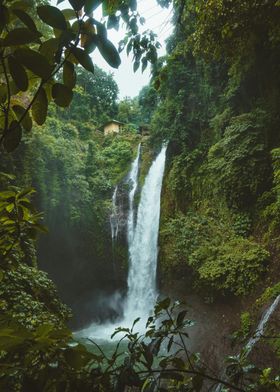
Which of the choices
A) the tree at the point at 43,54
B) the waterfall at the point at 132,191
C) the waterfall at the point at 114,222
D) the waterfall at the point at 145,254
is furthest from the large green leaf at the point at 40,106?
the waterfall at the point at 114,222

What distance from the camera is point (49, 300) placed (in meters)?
4.75

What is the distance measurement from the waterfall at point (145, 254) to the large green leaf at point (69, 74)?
9.73 meters

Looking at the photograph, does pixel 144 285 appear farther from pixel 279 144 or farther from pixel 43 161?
pixel 279 144

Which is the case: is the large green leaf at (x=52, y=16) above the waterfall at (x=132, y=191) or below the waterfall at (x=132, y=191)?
below

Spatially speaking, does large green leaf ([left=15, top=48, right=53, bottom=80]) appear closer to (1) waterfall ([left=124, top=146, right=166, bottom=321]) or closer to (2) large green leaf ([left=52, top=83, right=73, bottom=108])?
(2) large green leaf ([left=52, top=83, right=73, bottom=108])

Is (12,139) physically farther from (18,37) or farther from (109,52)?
(109,52)

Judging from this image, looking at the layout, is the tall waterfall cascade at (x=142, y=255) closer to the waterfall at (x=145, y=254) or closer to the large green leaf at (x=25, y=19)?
the waterfall at (x=145, y=254)

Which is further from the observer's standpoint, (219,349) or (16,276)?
(219,349)

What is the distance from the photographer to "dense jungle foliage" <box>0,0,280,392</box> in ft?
2.81

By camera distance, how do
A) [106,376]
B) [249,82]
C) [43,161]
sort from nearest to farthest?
[106,376] < [249,82] < [43,161]

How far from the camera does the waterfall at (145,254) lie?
34.6 ft

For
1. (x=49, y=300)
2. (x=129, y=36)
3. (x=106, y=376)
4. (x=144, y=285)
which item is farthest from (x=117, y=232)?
(x=106, y=376)

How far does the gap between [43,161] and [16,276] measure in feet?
20.1

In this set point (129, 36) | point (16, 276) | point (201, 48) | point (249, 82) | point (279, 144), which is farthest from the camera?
point (249, 82)
